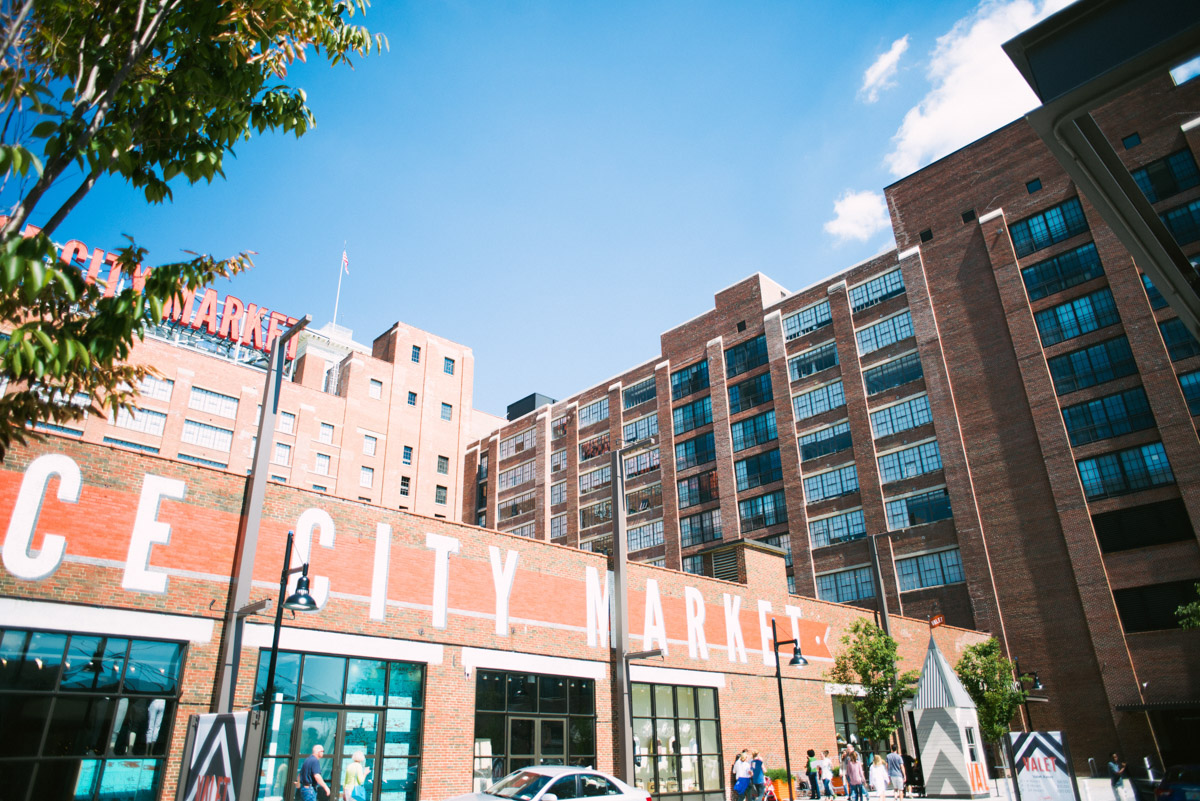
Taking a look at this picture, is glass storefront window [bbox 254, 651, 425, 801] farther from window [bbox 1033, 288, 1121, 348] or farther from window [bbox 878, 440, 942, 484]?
window [bbox 1033, 288, 1121, 348]

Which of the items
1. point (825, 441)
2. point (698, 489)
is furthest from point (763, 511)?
point (825, 441)

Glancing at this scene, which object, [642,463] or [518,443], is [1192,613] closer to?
[642,463]

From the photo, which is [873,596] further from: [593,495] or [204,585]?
[204,585]

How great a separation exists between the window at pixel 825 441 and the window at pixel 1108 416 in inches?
511

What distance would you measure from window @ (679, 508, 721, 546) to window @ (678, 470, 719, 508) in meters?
1.04

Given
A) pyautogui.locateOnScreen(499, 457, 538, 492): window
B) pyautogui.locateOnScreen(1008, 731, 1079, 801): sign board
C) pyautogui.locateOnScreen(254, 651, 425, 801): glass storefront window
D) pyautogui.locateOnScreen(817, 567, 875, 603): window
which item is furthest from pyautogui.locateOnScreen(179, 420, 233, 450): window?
pyautogui.locateOnScreen(1008, 731, 1079, 801): sign board

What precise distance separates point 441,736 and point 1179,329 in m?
43.6

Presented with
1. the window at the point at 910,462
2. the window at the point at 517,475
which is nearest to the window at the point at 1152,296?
the window at the point at 910,462

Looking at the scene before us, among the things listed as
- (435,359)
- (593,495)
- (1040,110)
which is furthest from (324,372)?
(1040,110)

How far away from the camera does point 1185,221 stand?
41156 mm

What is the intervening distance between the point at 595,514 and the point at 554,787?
174ft

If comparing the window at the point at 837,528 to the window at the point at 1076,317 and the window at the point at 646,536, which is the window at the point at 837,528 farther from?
the window at the point at 1076,317

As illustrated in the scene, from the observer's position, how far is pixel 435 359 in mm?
67250

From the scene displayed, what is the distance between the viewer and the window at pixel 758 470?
54.7 m
